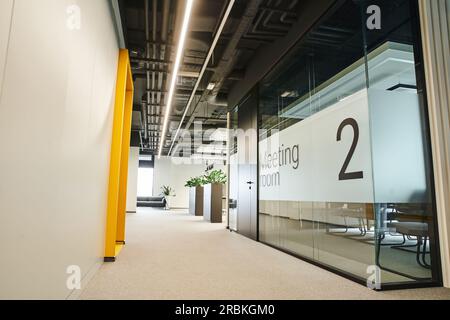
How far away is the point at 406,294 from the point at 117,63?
3.85 metres

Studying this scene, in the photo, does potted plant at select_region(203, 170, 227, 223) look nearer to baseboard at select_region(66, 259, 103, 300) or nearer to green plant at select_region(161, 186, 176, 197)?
baseboard at select_region(66, 259, 103, 300)

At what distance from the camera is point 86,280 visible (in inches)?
94.9

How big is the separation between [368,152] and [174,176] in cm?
1573

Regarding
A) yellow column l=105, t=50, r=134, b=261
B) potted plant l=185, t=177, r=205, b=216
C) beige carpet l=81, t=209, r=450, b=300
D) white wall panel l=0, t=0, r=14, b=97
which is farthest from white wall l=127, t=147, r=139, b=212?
white wall panel l=0, t=0, r=14, b=97

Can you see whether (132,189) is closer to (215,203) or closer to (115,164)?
(215,203)

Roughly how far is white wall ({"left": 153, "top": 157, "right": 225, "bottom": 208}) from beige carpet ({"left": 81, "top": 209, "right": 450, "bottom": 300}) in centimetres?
1346

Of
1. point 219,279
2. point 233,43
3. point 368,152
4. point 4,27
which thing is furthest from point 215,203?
point 4,27

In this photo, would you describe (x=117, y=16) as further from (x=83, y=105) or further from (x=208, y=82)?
(x=208, y=82)

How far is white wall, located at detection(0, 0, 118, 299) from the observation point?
112 centimetres

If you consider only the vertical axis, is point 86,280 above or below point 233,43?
below

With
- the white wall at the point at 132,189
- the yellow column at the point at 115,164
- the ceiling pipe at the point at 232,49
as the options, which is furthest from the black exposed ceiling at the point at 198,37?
the white wall at the point at 132,189

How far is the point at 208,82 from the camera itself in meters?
5.97

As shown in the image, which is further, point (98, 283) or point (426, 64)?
point (426, 64)

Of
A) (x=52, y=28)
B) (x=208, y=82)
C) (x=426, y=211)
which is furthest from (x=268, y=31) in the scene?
(x=52, y=28)
